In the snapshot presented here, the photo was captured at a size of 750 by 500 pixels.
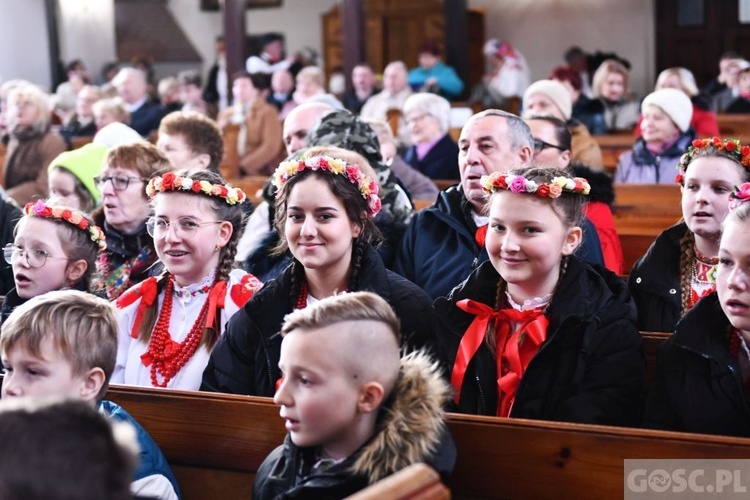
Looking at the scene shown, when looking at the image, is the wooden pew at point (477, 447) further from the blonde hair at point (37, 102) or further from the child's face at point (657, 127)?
the blonde hair at point (37, 102)

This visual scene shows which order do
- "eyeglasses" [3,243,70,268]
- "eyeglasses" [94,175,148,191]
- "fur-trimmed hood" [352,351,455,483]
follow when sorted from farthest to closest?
"eyeglasses" [94,175,148,191] < "eyeglasses" [3,243,70,268] < "fur-trimmed hood" [352,351,455,483]

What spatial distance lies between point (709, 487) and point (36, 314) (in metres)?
1.55

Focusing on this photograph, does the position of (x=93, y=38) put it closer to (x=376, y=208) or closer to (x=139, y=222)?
A: (x=139, y=222)

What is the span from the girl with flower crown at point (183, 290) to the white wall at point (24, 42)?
12.8m

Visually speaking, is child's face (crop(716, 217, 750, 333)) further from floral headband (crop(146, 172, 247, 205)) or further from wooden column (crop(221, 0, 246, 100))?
wooden column (crop(221, 0, 246, 100))

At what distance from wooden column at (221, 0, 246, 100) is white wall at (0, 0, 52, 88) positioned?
→ 4192 mm

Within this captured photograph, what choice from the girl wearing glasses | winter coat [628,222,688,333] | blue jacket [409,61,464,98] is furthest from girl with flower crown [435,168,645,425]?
blue jacket [409,61,464,98]

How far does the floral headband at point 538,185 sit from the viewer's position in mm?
2850

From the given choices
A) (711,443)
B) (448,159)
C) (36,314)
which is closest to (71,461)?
(36,314)

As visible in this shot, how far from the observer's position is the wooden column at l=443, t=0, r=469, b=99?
12875 mm

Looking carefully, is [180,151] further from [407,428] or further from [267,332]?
[407,428]

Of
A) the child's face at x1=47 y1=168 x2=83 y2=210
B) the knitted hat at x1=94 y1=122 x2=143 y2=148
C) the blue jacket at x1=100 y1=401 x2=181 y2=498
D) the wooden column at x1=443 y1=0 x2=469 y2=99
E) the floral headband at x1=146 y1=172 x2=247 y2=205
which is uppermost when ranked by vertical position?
the wooden column at x1=443 y1=0 x2=469 y2=99

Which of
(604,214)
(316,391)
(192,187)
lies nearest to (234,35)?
(604,214)

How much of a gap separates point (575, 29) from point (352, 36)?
444 centimetres
